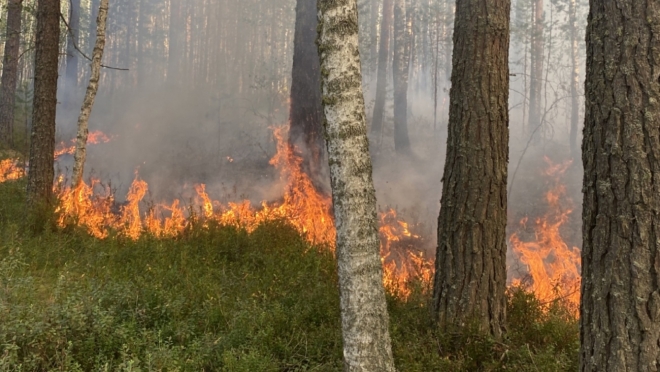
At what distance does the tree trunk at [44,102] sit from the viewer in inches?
297

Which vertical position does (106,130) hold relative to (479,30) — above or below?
above

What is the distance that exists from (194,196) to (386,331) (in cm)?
1012

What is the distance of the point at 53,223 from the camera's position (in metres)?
7.06

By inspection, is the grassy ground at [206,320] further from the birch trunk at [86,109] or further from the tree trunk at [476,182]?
the birch trunk at [86,109]

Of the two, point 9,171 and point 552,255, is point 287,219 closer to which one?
point 552,255

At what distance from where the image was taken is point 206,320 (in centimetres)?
431

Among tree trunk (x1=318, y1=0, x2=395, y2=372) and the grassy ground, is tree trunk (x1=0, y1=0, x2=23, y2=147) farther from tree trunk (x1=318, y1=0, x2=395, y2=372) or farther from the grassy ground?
tree trunk (x1=318, y1=0, x2=395, y2=372)

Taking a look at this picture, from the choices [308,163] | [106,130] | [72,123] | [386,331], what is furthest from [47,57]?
[72,123]

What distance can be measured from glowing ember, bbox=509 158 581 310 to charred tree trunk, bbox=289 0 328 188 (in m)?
4.33

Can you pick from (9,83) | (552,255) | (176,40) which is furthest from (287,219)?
(176,40)

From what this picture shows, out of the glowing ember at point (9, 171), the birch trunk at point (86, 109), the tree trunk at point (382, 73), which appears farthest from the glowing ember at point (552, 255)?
the glowing ember at point (9, 171)

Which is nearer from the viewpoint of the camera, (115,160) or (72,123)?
(115,160)

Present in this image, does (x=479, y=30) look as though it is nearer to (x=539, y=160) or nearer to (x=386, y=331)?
(x=386, y=331)

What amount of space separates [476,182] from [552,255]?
771cm
